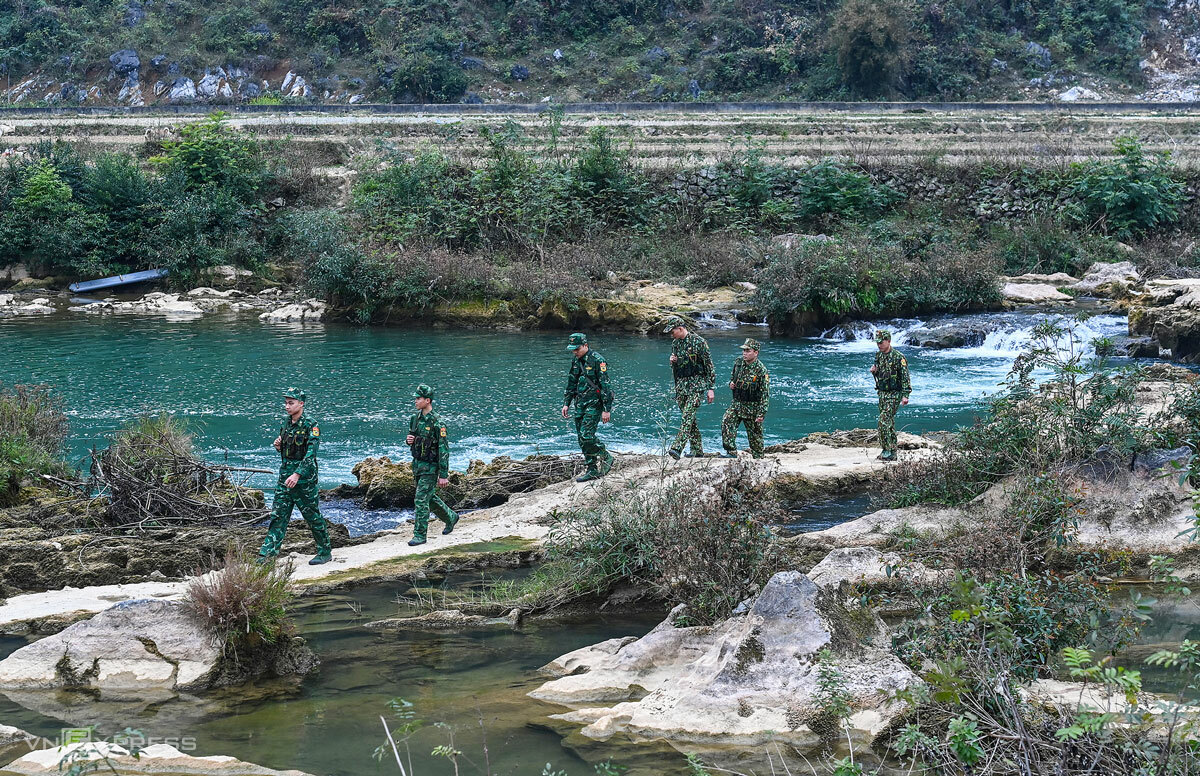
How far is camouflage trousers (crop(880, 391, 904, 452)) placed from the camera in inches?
530

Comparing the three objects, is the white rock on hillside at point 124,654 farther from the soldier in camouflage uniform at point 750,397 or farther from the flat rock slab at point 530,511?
the soldier in camouflage uniform at point 750,397

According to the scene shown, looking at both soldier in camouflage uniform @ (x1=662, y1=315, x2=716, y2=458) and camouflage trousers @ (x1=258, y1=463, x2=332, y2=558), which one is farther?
soldier in camouflage uniform @ (x1=662, y1=315, x2=716, y2=458)

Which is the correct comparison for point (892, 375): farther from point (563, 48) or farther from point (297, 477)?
point (563, 48)

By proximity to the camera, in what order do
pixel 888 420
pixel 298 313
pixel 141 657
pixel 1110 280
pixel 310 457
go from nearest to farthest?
pixel 141 657, pixel 310 457, pixel 888 420, pixel 1110 280, pixel 298 313

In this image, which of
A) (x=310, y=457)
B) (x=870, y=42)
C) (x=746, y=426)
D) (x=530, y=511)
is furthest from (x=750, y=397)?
(x=870, y=42)

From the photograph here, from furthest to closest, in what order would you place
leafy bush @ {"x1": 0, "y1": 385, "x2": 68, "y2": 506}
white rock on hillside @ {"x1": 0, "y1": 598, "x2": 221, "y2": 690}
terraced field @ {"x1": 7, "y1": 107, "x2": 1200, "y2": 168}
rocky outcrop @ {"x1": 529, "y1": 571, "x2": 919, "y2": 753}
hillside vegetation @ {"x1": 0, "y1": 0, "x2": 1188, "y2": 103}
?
1. hillside vegetation @ {"x1": 0, "y1": 0, "x2": 1188, "y2": 103}
2. terraced field @ {"x1": 7, "y1": 107, "x2": 1200, "y2": 168}
3. leafy bush @ {"x1": 0, "y1": 385, "x2": 68, "y2": 506}
4. white rock on hillside @ {"x1": 0, "y1": 598, "x2": 221, "y2": 690}
5. rocky outcrop @ {"x1": 529, "y1": 571, "x2": 919, "y2": 753}

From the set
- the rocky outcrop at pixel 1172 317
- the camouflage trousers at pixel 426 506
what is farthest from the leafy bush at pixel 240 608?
the rocky outcrop at pixel 1172 317

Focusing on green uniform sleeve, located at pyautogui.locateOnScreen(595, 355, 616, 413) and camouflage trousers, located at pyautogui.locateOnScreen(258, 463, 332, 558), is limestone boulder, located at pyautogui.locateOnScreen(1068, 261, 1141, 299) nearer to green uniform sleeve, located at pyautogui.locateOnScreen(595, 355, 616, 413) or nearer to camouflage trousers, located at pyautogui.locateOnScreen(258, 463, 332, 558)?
green uniform sleeve, located at pyautogui.locateOnScreen(595, 355, 616, 413)

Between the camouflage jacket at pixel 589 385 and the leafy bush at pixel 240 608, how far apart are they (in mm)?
5534

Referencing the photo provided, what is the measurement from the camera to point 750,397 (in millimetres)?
13609

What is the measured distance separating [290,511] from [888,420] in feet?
23.8

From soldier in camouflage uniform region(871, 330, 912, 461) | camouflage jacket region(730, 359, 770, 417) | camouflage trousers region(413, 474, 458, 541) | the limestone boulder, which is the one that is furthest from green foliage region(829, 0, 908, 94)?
camouflage trousers region(413, 474, 458, 541)

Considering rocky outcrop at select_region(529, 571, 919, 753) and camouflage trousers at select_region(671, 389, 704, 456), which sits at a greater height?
camouflage trousers at select_region(671, 389, 704, 456)

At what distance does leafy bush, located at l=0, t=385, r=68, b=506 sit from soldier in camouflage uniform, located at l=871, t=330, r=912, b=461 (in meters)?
9.96
